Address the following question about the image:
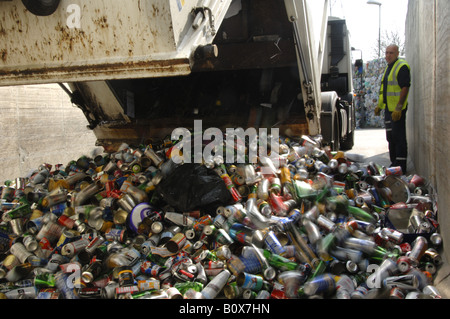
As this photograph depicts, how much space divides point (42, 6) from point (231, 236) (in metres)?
1.80

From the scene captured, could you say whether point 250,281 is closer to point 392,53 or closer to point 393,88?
point 393,88

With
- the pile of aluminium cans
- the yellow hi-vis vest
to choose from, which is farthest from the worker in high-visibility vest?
the pile of aluminium cans

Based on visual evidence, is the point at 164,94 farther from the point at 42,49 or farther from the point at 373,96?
the point at 373,96

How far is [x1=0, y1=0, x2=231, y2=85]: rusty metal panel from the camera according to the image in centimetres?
221

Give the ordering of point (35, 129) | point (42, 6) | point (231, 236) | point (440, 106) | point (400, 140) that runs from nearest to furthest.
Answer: point (42, 6)
point (231, 236)
point (440, 106)
point (400, 140)
point (35, 129)

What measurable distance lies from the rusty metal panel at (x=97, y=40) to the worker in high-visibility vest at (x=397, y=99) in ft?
11.2

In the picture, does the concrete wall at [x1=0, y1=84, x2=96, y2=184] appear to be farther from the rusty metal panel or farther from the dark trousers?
the dark trousers

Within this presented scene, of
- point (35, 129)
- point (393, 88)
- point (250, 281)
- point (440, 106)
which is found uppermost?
point (393, 88)

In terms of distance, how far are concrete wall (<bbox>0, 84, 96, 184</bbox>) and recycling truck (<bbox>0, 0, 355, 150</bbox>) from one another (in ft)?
4.52

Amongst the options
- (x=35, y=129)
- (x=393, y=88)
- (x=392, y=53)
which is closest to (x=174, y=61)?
(x=393, y=88)

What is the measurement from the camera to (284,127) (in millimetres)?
4625

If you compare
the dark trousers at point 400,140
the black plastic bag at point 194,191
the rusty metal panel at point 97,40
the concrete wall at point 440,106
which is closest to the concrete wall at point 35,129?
the black plastic bag at point 194,191

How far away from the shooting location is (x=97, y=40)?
228 cm

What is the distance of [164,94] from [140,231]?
2.63 metres
